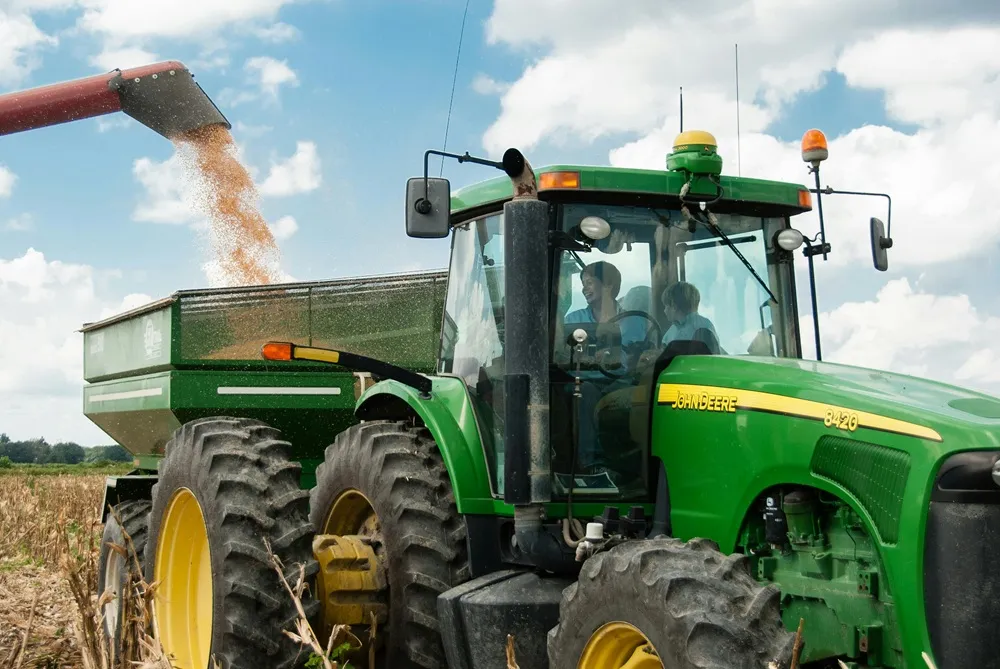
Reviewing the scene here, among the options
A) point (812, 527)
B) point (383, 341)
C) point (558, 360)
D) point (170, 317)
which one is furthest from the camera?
point (383, 341)

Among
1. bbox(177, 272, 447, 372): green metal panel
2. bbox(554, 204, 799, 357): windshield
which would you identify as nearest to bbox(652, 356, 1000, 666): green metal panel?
bbox(554, 204, 799, 357): windshield

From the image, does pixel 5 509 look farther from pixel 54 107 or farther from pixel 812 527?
pixel 812 527

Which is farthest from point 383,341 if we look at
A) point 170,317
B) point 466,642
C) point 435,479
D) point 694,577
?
point 694,577

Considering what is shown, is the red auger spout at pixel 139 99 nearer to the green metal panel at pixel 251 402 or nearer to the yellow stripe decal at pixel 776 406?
the green metal panel at pixel 251 402

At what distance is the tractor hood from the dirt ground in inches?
101

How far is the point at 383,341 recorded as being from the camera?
8234 mm

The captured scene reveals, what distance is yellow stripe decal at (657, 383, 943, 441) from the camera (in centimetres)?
359

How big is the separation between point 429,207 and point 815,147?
1.72 metres

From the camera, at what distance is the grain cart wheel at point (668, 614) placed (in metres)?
3.25

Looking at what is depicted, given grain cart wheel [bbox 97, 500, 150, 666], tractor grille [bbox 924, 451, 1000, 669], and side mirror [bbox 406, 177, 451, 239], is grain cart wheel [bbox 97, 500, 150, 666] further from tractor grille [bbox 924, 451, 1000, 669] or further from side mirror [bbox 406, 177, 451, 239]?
tractor grille [bbox 924, 451, 1000, 669]

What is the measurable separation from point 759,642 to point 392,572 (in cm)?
229

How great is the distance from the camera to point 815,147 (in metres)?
4.88

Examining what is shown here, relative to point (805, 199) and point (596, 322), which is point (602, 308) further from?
point (805, 199)

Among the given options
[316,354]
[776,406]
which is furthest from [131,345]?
[776,406]
